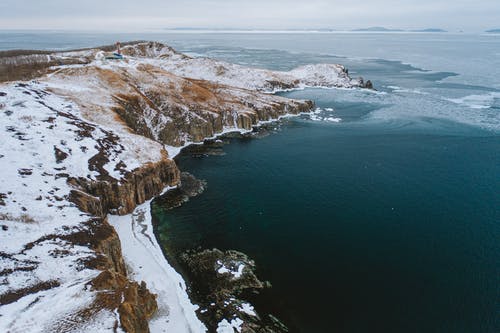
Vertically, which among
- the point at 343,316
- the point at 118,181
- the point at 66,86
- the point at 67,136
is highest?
the point at 66,86

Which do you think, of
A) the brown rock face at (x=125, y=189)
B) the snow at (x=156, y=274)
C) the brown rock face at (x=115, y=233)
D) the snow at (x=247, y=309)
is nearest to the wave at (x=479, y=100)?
the brown rock face at (x=125, y=189)

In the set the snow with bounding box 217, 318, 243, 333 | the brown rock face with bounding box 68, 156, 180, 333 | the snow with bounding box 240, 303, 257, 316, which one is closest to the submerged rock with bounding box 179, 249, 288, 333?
the snow with bounding box 240, 303, 257, 316

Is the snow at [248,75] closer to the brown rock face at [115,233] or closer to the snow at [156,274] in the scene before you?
the brown rock face at [115,233]

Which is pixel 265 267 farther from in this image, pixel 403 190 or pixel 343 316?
pixel 403 190

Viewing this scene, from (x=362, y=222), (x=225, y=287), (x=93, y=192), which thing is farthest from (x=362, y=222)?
(x=93, y=192)

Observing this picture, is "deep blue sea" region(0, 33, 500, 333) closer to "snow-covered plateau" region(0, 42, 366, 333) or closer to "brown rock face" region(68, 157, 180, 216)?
"brown rock face" region(68, 157, 180, 216)

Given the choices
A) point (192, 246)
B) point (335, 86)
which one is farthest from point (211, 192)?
point (335, 86)
